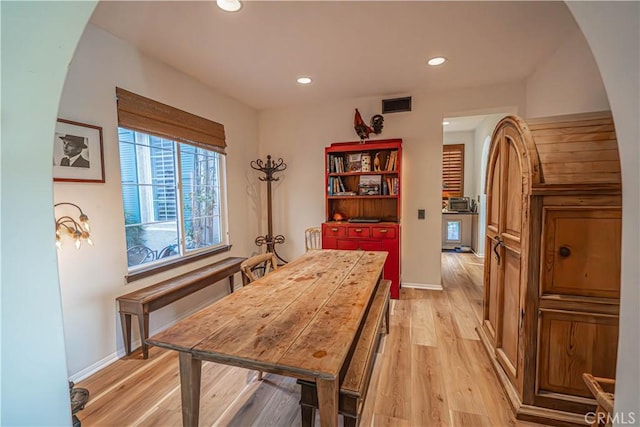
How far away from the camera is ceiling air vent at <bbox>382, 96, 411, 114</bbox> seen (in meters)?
3.62

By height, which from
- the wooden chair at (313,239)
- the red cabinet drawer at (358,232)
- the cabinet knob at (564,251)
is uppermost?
the cabinet knob at (564,251)

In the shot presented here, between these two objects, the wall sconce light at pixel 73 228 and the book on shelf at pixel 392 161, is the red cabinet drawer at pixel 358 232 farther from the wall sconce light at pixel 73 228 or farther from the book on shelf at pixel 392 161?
the wall sconce light at pixel 73 228

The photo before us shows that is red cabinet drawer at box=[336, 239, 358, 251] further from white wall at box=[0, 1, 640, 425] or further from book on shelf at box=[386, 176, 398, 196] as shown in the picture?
white wall at box=[0, 1, 640, 425]

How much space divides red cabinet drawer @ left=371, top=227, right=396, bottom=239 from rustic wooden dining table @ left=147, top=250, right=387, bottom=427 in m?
1.63

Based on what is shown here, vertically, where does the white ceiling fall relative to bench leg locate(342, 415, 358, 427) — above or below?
above

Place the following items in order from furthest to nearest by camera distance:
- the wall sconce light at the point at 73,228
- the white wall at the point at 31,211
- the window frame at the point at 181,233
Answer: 1. the window frame at the point at 181,233
2. the wall sconce light at the point at 73,228
3. the white wall at the point at 31,211

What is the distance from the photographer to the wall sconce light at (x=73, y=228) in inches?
73.7

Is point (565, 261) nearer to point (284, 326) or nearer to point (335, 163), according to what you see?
point (284, 326)

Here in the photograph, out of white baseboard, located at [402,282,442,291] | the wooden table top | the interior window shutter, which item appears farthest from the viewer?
the interior window shutter

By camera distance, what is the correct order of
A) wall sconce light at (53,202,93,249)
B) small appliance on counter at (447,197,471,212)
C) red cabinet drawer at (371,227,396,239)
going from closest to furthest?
1. wall sconce light at (53,202,93,249)
2. red cabinet drawer at (371,227,396,239)
3. small appliance on counter at (447,197,471,212)

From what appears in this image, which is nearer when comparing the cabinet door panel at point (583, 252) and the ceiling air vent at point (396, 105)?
the cabinet door panel at point (583, 252)

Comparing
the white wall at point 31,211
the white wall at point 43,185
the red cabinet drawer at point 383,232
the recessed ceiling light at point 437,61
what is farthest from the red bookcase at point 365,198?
the white wall at point 31,211

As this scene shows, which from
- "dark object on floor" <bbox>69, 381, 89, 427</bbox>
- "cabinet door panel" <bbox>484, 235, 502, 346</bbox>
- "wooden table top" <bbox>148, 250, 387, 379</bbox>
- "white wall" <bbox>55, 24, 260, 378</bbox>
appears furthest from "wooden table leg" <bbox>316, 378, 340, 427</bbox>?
"white wall" <bbox>55, 24, 260, 378</bbox>

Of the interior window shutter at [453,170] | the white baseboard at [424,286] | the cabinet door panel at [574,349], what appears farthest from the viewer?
the interior window shutter at [453,170]
